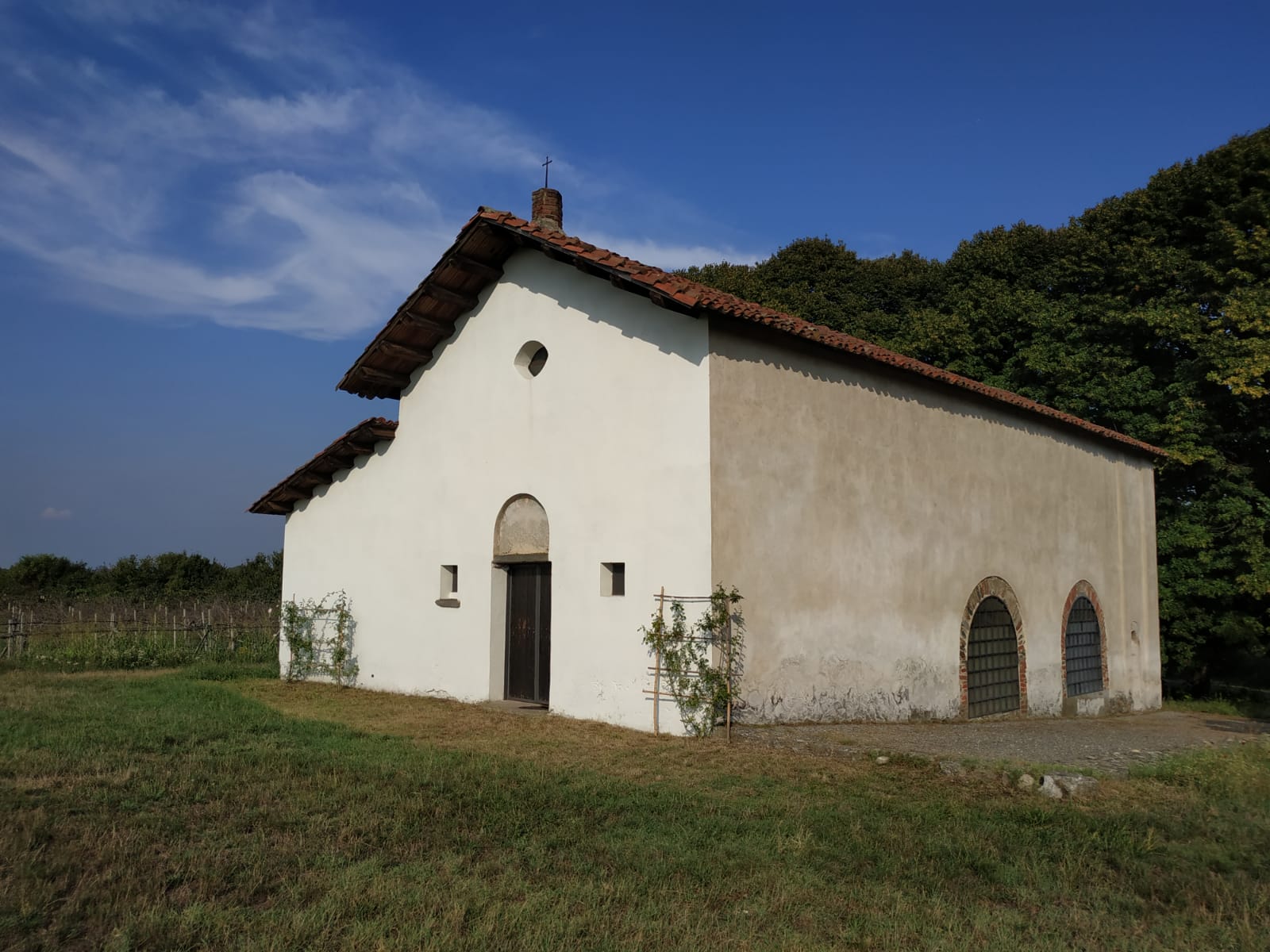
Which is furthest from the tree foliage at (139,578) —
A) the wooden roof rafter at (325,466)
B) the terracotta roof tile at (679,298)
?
the terracotta roof tile at (679,298)

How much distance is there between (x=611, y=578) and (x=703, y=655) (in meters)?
1.86

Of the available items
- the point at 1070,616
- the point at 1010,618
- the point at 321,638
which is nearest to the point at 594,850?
the point at 321,638

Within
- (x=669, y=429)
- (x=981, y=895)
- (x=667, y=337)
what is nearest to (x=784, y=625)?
(x=669, y=429)

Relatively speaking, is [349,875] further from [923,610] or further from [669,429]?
[923,610]

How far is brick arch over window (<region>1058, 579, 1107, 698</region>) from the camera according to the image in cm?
1719

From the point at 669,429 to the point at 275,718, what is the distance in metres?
6.03

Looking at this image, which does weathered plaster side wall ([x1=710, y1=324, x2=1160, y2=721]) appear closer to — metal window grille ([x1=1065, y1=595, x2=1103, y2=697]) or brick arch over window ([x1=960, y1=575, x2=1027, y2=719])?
brick arch over window ([x1=960, y1=575, x2=1027, y2=719])

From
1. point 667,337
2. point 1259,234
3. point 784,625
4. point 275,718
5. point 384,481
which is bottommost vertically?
point 275,718

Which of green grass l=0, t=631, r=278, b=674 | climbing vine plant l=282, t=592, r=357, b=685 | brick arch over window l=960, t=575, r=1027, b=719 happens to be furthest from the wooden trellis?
green grass l=0, t=631, r=278, b=674

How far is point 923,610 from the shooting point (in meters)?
13.4

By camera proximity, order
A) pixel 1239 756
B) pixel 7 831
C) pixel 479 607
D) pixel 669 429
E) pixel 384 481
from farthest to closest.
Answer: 1. pixel 384 481
2. pixel 479 607
3. pixel 669 429
4. pixel 1239 756
5. pixel 7 831

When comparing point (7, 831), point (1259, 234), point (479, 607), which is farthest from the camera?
point (1259, 234)

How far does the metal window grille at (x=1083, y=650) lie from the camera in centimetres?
1758

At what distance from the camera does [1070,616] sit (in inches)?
690
